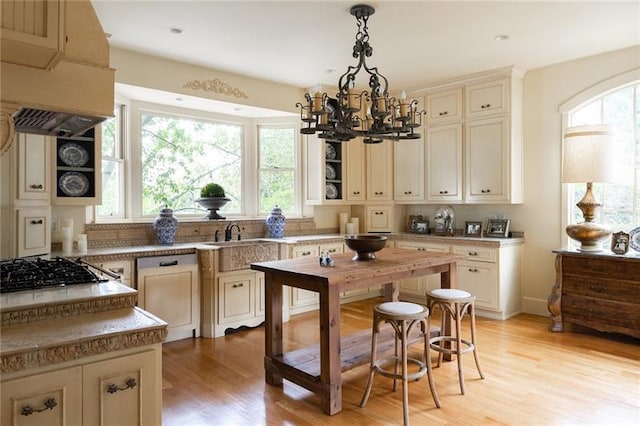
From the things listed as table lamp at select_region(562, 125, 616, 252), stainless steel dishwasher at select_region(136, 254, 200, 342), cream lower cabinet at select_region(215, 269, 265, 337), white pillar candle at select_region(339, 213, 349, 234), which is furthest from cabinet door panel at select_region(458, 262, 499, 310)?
stainless steel dishwasher at select_region(136, 254, 200, 342)

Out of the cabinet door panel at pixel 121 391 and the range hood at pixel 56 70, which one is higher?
the range hood at pixel 56 70

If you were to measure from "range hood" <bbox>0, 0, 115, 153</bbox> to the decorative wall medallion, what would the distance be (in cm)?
256

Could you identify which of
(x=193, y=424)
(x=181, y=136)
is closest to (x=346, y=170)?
(x=181, y=136)

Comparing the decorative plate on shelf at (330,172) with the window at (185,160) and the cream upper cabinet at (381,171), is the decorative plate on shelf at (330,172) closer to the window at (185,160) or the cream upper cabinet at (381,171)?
the cream upper cabinet at (381,171)

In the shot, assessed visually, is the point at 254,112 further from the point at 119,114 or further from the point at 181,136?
the point at 119,114

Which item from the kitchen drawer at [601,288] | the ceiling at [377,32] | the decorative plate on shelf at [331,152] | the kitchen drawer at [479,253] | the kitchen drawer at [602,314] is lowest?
the kitchen drawer at [602,314]

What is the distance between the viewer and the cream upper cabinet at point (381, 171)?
5645 mm

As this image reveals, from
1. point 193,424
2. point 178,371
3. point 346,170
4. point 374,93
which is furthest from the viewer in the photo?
point 346,170

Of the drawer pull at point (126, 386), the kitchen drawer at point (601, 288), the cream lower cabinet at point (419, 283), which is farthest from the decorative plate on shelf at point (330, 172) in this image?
the drawer pull at point (126, 386)

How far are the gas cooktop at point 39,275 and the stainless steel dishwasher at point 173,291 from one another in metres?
1.35

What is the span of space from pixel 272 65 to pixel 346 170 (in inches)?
69.0

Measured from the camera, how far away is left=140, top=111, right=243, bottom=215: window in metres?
4.52

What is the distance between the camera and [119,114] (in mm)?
4316

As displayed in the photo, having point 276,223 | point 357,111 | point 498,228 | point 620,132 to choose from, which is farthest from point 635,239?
point 276,223
